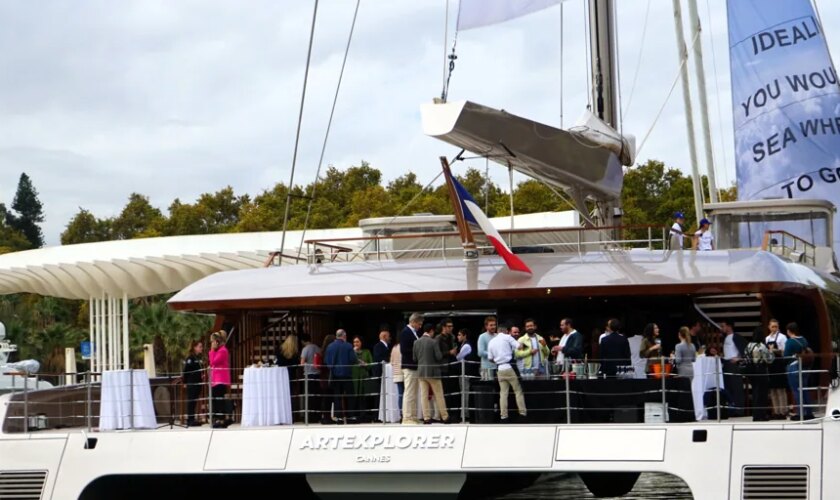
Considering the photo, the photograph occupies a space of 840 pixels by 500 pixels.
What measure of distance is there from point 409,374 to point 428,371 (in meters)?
0.34

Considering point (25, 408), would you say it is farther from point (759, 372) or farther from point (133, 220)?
point (133, 220)

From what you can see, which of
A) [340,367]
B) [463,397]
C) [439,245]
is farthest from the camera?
[439,245]

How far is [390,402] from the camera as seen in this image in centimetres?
1750

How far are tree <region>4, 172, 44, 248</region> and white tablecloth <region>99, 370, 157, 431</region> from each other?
11454 centimetres

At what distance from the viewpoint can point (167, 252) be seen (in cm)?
4750

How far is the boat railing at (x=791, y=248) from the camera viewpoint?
20.7m

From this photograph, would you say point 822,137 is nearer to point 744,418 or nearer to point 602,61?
point 602,61

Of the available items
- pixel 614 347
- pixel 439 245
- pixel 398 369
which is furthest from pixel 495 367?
pixel 439 245

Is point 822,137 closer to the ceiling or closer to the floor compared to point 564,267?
closer to the ceiling

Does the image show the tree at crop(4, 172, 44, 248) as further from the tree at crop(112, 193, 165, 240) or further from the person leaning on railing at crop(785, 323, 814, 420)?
the person leaning on railing at crop(785, 323, 814, 420)

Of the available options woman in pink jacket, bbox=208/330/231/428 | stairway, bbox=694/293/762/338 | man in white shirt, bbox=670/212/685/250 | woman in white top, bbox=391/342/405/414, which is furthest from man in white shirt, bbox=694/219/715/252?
woman in pink jacket, bbox=208/330/231/428

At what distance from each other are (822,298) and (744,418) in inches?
134

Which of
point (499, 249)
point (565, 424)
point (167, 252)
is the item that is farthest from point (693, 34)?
point (167, 252)

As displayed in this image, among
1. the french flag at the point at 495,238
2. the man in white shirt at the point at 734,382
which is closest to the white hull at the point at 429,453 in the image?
the man in white shirt at the point at 734,382
